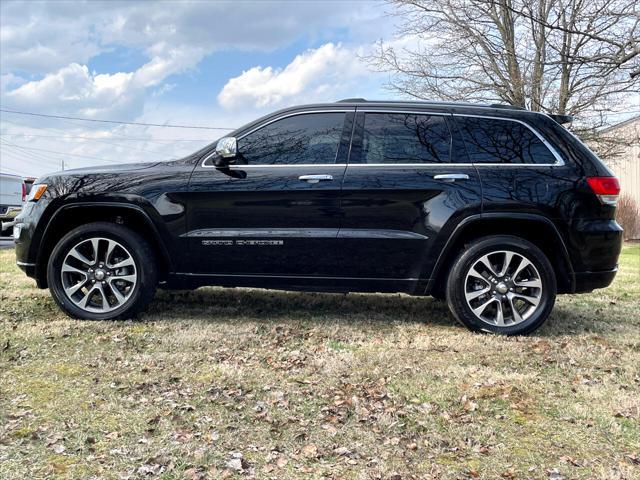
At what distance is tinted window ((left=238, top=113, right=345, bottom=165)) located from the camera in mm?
4789

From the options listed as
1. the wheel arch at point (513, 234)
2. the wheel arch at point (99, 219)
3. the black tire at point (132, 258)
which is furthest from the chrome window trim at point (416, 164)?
the black tire at point (132, 258)

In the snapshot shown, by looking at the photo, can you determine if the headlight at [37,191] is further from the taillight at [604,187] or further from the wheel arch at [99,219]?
the taillight at [604,187]

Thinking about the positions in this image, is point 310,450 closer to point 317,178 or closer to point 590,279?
point 317,178

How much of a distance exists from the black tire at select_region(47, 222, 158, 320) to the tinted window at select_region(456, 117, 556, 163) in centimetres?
284

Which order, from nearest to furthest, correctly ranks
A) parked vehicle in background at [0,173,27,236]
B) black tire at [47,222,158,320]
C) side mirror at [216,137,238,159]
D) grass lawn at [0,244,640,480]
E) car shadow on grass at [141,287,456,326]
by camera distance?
grass lawn at [0,244,640,480] → side mirror at [216,137,238,159] → black tire at [47,222,158,320] → car shadow on grass at [141,287,456,326] → parked vehicle in background at [0,173,27,236]

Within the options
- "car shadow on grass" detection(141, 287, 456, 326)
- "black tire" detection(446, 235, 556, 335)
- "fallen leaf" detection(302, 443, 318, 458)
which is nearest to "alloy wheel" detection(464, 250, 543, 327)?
"black tire" detection(446, 235, 556, 335)

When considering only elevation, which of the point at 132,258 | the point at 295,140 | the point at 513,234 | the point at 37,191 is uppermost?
the point at 295,140

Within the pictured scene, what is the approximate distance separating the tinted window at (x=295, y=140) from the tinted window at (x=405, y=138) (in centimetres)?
28

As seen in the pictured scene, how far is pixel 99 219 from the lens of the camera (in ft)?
16.5

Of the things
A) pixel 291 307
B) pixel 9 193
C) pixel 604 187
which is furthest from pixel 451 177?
pixel 9 193

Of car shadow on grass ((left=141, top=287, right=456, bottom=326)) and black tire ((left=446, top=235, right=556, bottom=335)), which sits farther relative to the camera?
car shadow on grass ((left=141, top=287, right=456, bottom=326))

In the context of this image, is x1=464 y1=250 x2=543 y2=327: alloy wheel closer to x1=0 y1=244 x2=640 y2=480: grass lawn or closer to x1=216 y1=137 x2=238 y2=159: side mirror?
x1=0 y1=244 x2=640 y2=480: grass lawn

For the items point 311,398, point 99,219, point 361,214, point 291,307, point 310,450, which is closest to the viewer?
point 310,450

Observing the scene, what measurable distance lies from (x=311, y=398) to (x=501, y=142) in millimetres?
2719
